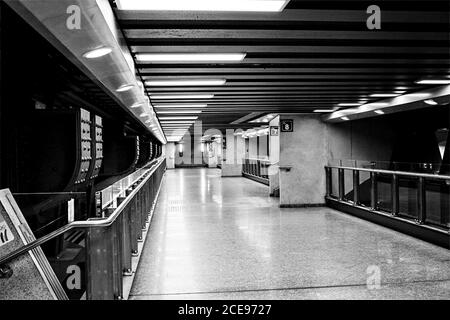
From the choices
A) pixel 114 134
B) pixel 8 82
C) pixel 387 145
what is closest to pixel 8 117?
pixel 8 82

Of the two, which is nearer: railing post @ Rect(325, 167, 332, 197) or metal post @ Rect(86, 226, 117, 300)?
metal post @ Rect(86, 226, 117, 300)

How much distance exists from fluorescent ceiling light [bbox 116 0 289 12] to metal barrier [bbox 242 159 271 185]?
33.5 feet

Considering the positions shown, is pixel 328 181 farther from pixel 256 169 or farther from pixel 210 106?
pixel 256 169

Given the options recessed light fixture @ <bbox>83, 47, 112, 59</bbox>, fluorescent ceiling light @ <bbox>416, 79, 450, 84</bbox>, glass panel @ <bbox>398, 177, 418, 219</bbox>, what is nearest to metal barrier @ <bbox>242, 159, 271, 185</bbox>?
glass panel @ <bbox>398, 177, 418, 219</bbox>

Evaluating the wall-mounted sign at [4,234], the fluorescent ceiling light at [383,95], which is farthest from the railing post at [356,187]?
the wall-mounted sign at [4,234]

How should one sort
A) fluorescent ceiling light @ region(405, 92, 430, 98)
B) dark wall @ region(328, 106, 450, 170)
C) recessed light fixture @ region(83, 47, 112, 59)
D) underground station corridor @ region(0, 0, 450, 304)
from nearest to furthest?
underground station corridor @ region(0, 0, 450, 304) → recessed light fixture @ region(83, 47, 112, 59) → fluorescent ceiling light @ region(405, 92, 430, 98) → dark wall @ region(328, 106, 450, 170)

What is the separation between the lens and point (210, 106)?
25.6 ft

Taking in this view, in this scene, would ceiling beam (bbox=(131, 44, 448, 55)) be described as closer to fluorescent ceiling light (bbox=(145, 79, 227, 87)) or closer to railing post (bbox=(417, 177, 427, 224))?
fluorescent ceiling light (bbox=(145, 79, 227, 87))

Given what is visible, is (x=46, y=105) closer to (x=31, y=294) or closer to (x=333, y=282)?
(x=31, y=294)

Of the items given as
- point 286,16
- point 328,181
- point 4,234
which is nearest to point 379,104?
point 328,181

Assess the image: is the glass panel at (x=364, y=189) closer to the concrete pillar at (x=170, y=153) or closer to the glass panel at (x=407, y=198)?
the glass panel at (x=407, y=198)

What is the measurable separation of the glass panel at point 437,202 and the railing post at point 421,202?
6cm

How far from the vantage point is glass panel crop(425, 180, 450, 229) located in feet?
17.5

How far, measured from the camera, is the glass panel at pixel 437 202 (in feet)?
17.5
